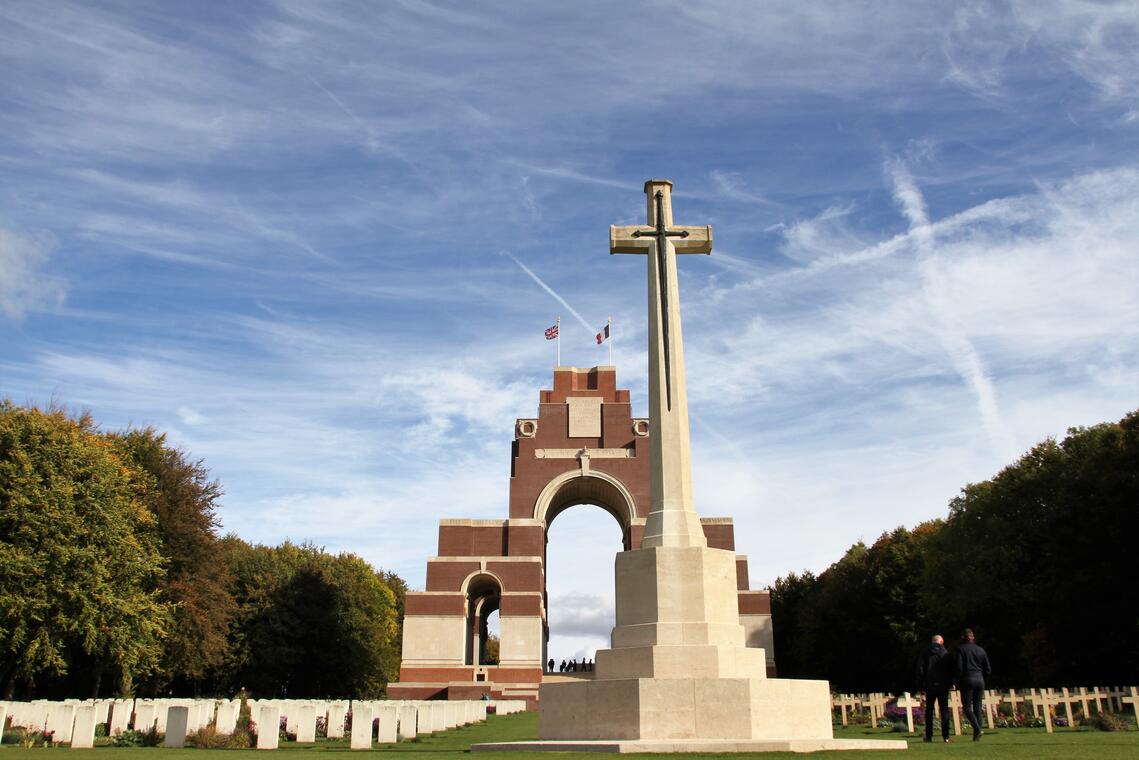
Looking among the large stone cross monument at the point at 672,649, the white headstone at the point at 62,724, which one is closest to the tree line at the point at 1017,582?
the large stone cross monument at the point at 672,649

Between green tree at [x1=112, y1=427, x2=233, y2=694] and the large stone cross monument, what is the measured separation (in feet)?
83.6

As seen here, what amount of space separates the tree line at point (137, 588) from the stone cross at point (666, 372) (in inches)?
819

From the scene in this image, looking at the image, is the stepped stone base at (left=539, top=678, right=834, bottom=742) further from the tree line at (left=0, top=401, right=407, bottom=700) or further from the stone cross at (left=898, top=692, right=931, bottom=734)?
the tree line at (left=0, top=401, right=407, bottom=700)

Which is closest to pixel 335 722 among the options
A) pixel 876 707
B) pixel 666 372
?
pixel 666 372

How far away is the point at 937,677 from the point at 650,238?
7.57 metres

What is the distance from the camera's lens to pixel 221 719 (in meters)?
14.8

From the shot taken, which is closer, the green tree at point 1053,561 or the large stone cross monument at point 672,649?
the large stone cross monument at point 672,649

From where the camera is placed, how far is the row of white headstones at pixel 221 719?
13.6m

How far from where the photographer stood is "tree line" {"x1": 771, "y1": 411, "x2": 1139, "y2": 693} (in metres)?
26.5

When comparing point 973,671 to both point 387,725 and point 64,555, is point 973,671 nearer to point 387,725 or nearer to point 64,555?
point 387,725

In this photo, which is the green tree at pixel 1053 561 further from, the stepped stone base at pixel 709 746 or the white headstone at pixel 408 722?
the white headstone at pixel 408 722

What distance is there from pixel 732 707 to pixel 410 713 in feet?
27.8

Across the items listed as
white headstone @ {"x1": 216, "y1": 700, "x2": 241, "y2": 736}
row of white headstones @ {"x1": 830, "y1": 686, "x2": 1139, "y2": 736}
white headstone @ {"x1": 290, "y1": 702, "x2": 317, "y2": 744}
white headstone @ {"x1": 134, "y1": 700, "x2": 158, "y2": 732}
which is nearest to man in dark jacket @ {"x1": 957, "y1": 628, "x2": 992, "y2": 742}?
row of white headstones @ {"x1": 830, "y1": 686, "x2": 1139, "y2": 736}

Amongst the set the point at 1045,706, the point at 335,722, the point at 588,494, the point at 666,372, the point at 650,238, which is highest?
the point at 588,494
